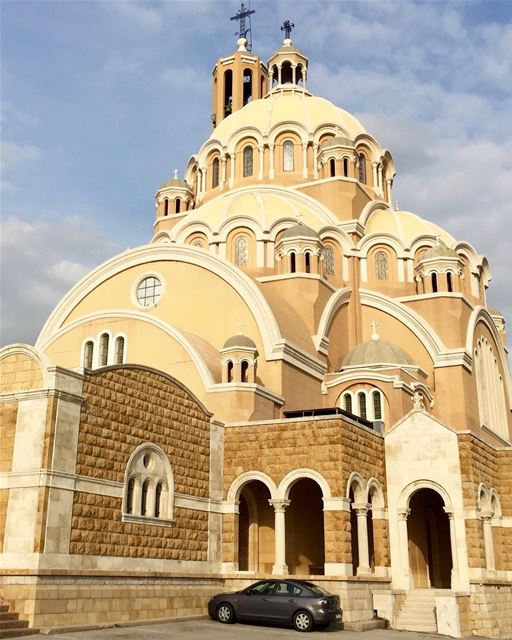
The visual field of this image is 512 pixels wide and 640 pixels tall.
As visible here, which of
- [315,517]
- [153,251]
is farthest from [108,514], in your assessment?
[153,251]

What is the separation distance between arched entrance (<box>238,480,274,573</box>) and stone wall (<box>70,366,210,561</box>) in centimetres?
181

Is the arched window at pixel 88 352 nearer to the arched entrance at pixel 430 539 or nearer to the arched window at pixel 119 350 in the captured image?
the arched window at pixel 119 350

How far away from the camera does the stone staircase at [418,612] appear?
16.0 metres

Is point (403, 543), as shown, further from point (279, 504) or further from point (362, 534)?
point (279, 504)

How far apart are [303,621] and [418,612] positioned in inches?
150

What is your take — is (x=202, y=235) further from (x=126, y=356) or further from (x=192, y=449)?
(x=192, y=449)

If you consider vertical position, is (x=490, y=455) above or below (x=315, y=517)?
above

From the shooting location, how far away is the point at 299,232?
82.1ft

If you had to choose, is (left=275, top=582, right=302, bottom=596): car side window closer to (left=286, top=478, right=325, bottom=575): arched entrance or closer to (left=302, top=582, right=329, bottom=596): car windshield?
(left=302, top=582, right=329, bottom=596): car windshield

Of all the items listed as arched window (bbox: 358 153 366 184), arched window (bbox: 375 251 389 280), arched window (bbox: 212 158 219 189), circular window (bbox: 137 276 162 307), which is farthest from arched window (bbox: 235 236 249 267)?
arched window (bbox: 358 153 366 184)

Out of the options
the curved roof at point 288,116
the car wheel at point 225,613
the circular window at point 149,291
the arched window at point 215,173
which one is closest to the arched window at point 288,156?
the curved roof at point 288,116

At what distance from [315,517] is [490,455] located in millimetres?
4490

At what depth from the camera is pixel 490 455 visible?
744 inches

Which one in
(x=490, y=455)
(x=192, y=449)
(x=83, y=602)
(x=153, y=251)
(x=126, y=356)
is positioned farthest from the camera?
(x=153, y=251)
